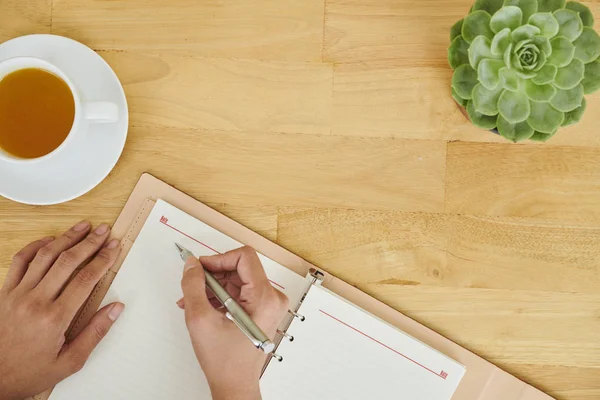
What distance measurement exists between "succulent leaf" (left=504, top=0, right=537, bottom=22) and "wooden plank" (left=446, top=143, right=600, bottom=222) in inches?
8.7

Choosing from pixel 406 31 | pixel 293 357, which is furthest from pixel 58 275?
pixel 406 31

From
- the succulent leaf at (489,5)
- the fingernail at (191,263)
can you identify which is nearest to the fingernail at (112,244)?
the fingernail at (191,263)

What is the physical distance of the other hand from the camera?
0.72 m

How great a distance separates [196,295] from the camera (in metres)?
0.65

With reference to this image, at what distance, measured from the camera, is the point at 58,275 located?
2.43ft

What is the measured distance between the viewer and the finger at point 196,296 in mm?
645

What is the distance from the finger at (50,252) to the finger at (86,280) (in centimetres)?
4

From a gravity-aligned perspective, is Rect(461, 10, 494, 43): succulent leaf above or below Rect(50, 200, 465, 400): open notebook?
above

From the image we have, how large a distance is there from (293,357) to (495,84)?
17.8 inches

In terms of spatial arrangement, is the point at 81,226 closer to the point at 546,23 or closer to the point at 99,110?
the point at 99,110

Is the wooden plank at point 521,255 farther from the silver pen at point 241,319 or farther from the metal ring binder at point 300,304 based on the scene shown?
the silver pen at point 241,319

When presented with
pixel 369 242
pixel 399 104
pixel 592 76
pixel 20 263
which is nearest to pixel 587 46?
pixel 592 76

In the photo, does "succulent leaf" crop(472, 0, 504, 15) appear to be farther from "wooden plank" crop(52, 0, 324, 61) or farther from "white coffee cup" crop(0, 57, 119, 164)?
"white coffee cup" crop(0, 57, 119, 164)

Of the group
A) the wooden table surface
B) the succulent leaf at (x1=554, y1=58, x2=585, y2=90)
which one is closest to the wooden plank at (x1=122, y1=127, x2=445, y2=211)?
the wooden table surface
